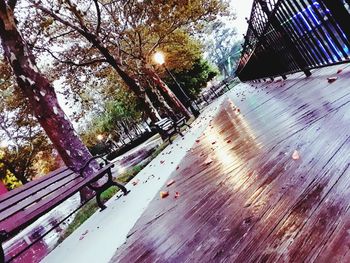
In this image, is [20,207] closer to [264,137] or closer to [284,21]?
[264,137]

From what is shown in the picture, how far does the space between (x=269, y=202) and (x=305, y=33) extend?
15.2ft

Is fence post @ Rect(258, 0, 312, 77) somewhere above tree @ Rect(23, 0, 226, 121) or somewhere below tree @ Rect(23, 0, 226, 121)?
below

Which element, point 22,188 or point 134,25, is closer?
point 22,188

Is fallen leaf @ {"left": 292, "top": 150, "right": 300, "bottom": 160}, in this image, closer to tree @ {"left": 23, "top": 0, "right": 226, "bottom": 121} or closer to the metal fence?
the metal fence

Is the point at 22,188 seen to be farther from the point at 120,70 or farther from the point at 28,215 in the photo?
the point at 120,70

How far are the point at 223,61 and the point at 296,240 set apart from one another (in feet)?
273

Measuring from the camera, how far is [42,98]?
340 inches

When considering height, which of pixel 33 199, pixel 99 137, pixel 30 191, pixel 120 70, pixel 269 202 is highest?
pixel 99 137

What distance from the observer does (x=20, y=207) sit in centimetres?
472

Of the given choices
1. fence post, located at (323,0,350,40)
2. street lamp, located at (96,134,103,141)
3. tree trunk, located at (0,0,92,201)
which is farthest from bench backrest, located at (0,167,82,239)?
street lamp, located at (96,134,103,141)

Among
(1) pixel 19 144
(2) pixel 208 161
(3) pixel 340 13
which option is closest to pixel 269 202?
(2) pixel 208 161

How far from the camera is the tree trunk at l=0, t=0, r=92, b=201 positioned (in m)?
8.62

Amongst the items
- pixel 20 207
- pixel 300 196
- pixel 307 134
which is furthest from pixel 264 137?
pixel 20 207

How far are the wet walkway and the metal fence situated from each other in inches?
33.4
